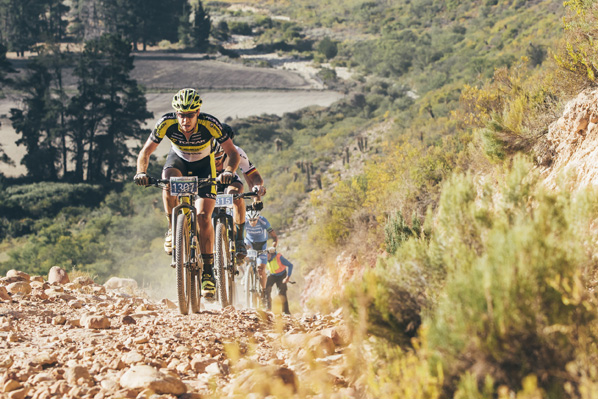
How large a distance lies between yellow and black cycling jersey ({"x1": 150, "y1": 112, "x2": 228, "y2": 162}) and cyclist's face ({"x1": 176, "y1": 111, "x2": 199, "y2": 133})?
0.30 feet

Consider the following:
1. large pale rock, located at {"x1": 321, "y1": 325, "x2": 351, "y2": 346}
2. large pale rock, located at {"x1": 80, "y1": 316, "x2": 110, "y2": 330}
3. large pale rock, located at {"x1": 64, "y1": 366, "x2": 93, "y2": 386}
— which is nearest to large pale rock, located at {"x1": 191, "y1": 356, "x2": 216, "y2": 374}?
large pale rock, located at {"x1": 64, "y1": 366, "x2": 93, "y2": 386}

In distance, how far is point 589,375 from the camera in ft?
10.3

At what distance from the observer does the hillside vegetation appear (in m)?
3.09

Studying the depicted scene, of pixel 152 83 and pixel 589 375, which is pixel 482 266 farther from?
pixel 152 83

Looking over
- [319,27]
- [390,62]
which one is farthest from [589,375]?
[319,27]

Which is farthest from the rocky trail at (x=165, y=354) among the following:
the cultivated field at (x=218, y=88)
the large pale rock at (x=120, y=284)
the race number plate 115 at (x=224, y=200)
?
the cultivated field at (x=218, y=88)

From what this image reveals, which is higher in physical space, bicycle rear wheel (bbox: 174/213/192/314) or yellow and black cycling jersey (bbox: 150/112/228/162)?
yellow and black cycling jersey (bbox: 150/112/228/162)

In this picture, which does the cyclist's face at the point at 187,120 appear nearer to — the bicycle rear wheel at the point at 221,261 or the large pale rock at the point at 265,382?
the bicycle rear wheel at the point at 221,261

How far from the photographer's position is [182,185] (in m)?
6.44

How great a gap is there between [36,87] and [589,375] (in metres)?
47.4

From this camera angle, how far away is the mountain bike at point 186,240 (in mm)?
6441

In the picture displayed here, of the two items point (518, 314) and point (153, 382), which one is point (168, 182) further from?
point (518, 314)

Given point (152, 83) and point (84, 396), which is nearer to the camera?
point (84, 396)

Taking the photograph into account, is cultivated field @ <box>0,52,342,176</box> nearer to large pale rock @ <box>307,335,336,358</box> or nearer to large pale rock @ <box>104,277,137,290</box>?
large pale rock @ <box>104,277,137,290</box>
